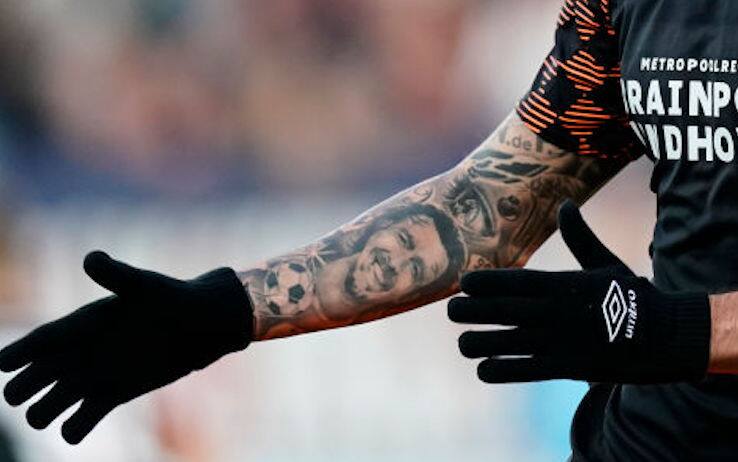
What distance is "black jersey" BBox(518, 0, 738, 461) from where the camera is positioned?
2.06 metres

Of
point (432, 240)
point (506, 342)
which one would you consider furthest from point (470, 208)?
point (506, 342)

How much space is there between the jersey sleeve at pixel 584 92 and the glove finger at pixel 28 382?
0.84 m

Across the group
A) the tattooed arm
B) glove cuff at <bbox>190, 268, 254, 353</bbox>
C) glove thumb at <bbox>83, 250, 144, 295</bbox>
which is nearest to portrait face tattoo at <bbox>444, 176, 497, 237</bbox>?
the tattooed arm

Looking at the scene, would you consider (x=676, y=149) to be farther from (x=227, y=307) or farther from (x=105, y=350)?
(x=105, y=350)

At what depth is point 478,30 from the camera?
3.86 meters

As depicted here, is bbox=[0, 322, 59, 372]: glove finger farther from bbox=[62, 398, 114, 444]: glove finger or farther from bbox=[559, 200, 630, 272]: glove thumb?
bbox=[559, 200, 630, 272]: glove thumb

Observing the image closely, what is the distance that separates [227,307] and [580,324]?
67 centimetres

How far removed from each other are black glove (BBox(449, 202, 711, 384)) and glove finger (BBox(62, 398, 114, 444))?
645mm

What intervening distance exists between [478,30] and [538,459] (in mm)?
1105

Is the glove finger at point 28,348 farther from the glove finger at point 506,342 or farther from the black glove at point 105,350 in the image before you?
the glove finger at point 506,342

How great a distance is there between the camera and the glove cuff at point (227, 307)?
2.18 m

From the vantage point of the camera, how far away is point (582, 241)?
1.75 m

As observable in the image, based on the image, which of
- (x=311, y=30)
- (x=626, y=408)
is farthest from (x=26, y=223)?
(x=626, y=408)

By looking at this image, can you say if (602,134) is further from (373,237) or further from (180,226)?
(180,226)
